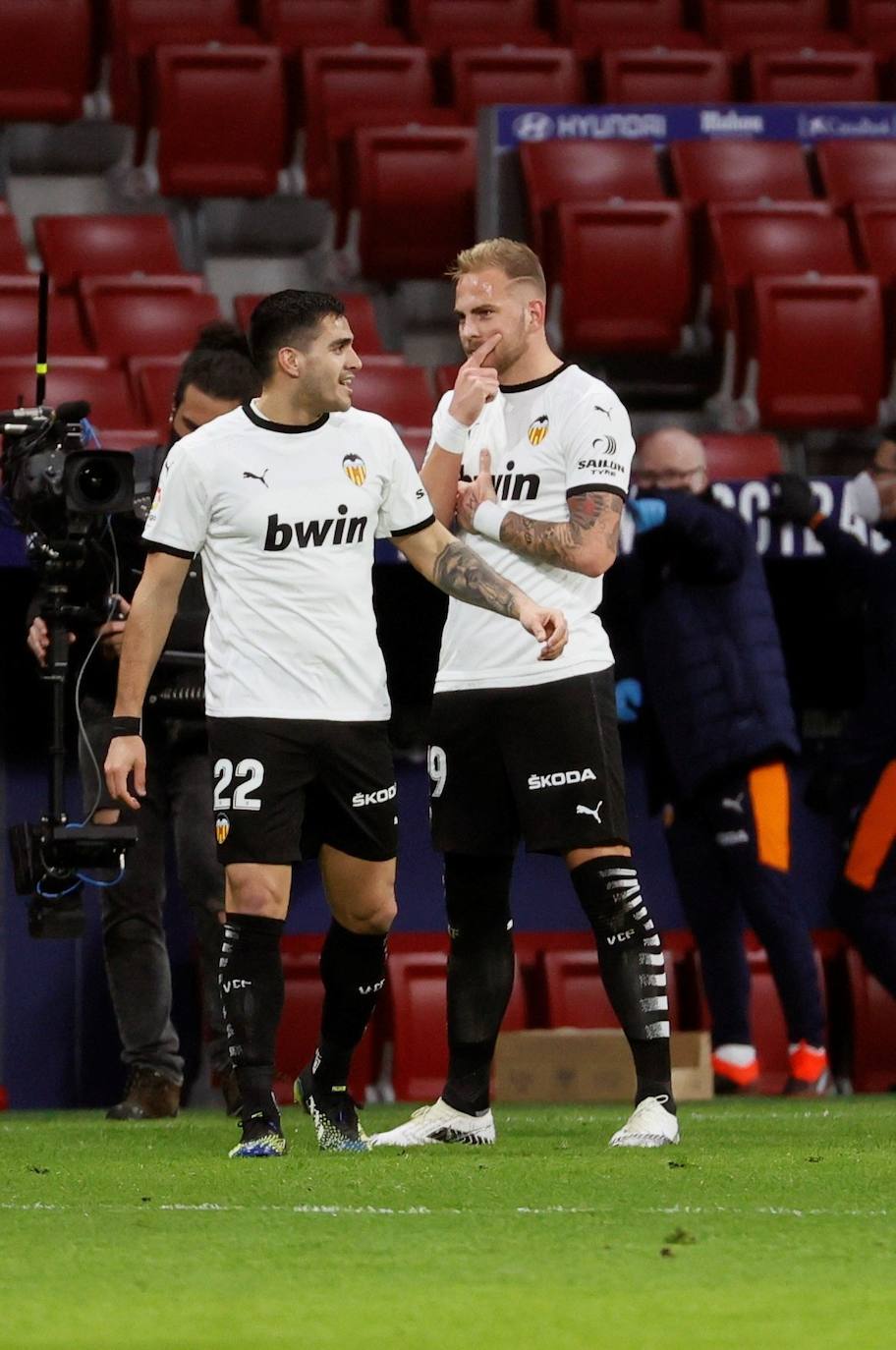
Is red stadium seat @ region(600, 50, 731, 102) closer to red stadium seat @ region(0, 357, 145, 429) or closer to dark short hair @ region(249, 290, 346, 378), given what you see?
red stadium seat @ region(0, 357, 145, 429)

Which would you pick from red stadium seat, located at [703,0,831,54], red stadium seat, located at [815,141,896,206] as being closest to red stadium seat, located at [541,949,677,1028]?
red stadium seat, located at [815,141,896,206]

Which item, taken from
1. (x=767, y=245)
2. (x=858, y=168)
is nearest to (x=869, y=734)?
(x=767, y=245)

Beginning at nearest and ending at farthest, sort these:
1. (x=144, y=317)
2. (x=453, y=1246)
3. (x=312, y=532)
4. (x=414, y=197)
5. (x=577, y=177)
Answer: (x=453, y=1246) < (x=312, y=532) < (x=144, y=317) < (x=577, y=177) < (x=414, y=197)

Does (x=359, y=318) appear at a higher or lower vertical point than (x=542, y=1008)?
higher

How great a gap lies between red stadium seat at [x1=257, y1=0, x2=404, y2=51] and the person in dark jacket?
4326 mm

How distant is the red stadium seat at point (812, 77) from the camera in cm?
1168

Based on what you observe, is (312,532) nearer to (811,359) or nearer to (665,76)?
(811,359)

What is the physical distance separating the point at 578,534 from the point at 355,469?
1.60 feet

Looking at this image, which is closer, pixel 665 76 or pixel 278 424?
pixel 278 424

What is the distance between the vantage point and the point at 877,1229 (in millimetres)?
3992

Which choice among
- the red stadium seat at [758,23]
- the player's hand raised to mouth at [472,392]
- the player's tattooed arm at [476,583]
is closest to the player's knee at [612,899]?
the player's tattooed arm at [476,583]

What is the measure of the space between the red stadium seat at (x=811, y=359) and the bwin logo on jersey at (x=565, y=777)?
4.22 meters

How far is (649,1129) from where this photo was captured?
5.33 meters

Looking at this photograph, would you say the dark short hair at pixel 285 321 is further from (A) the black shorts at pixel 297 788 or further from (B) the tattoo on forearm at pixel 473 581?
(A) the black shorts at pixel 297 788
